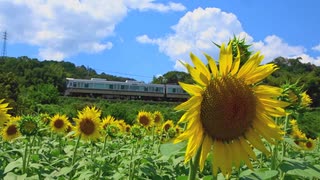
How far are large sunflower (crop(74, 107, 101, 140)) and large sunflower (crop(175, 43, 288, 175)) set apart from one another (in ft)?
11.9

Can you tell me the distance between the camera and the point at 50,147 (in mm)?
5941

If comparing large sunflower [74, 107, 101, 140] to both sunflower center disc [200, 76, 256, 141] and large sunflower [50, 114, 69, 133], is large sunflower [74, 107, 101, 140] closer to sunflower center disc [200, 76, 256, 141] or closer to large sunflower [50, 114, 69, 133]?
large sunflower [50, 114, 69, 133]

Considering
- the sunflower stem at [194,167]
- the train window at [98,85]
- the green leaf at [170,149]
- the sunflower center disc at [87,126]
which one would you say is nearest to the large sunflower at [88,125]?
the sunflower center disc at [87,126]

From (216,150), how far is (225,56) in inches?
17.6

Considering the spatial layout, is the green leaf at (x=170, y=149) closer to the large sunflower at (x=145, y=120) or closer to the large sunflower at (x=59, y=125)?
the large sunflower at (x=59, y=125)

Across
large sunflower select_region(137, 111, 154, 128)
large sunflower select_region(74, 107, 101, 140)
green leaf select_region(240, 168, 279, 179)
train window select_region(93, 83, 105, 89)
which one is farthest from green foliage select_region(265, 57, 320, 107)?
train window select_region(93, 83, 105, 89)

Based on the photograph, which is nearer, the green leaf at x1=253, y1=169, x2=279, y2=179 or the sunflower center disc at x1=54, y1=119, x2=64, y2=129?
the green leaf at x1=253, y1=169, x2=279, y2=179

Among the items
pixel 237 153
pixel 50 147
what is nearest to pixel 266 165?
pixel 237 153

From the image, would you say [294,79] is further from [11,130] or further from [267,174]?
[11,130]

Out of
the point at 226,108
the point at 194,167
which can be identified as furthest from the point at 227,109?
the point at 194,167

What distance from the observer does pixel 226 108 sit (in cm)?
201

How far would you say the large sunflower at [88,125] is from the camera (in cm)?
553

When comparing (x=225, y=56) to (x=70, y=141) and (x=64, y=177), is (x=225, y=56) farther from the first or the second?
(x=70, y=141)

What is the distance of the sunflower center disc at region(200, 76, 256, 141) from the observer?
6.51ft
